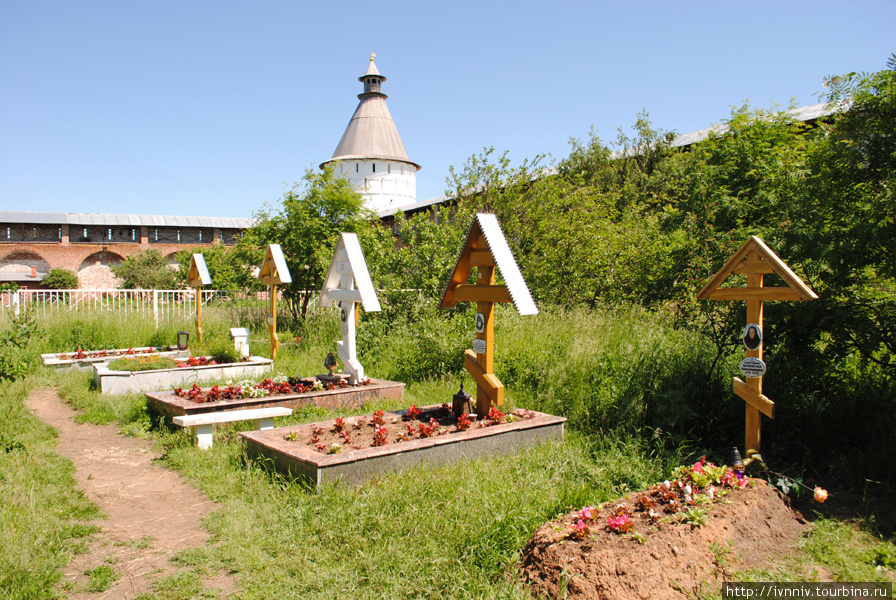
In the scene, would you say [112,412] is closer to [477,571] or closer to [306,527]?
[306,527]

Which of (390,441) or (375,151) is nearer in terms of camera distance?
(390,441)

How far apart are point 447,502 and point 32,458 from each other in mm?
Answer: 4036

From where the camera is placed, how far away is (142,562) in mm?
3650

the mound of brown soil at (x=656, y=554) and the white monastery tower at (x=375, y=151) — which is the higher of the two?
the white monastery tower at (x=375, y=151)

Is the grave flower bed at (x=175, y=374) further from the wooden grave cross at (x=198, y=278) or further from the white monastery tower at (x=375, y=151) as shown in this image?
the white monastery tower at (x=375, y=151)

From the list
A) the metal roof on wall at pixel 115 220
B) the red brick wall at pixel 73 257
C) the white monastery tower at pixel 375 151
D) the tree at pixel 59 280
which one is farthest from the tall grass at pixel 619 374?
the tree at pixel 59 280

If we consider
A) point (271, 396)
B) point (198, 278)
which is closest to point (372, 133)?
point (198, 278)

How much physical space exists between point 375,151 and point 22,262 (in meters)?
25.1

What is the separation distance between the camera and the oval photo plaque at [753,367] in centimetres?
443

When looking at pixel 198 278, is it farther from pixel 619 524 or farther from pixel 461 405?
pixel 619 524

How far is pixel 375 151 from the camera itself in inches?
1670

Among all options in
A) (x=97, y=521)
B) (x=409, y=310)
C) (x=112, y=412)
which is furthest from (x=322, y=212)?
(x=97, y=521)

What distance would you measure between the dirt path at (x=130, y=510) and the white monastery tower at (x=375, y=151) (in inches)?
1430

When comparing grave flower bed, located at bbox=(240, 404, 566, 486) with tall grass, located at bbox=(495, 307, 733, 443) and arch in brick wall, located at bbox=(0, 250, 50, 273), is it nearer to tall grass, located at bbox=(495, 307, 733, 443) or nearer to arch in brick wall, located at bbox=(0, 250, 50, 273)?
tall grass, located at bbox=(495, 307, 733, 443)
